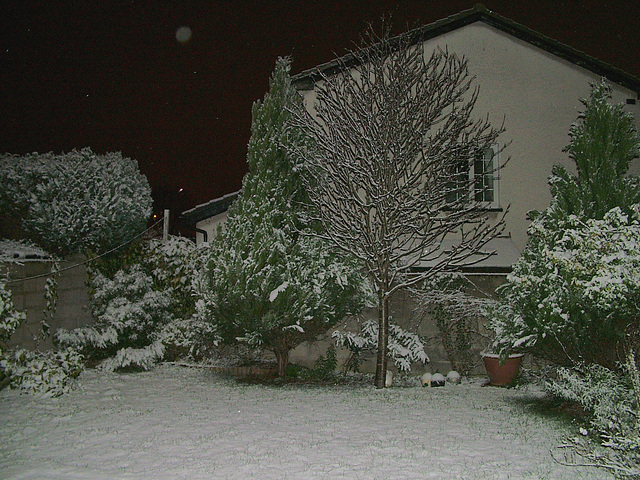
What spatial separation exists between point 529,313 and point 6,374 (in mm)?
8531

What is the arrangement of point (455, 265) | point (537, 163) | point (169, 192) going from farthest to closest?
point (169, 192) → point (537, 163) → point (455, 265)

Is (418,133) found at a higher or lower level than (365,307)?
higher

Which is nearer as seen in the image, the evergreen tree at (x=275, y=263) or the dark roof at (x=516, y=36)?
the evergreen tree at (x=275, y=263)

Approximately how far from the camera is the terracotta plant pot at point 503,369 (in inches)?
431

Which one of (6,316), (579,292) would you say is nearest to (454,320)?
(579,292)

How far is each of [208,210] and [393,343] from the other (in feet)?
20.1

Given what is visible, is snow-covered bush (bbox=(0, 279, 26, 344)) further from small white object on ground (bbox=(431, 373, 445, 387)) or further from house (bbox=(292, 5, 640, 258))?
house (bbox=(292, 5, 640, 258))

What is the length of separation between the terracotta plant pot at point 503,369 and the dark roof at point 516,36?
7762 millimetres

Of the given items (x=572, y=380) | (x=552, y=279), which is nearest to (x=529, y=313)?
(x=552, y=279)

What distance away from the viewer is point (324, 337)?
12195 mm

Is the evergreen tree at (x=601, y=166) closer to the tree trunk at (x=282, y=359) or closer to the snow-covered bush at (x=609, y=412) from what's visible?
→ the snow-covered bush at (x=609, y=412)

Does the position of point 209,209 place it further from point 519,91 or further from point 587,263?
point 587,263

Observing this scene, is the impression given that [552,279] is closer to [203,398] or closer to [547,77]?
[203,398]

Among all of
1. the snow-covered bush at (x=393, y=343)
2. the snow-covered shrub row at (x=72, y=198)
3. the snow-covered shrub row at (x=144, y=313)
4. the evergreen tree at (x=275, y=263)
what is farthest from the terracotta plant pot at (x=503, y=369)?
the snow-covered shrub row at (x=72, y=198)
